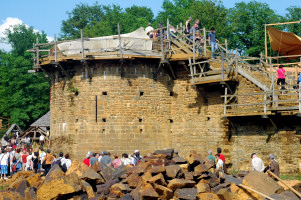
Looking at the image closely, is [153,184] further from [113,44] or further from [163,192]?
[113,44]

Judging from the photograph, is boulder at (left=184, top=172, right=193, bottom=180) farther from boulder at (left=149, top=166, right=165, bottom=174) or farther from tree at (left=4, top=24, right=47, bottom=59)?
tree at (left=4, top=24, right=47, bottom=59)

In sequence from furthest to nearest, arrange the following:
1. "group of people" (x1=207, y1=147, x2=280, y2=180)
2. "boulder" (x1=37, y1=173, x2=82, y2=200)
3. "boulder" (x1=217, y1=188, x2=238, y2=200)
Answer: "group of people" (x1=207, y1=147, x2=280, y2=180)
"boulder" (x1=37, y1=173, x2=82, y2=200)
"boulder" (x1=217, y1=188, x2=238, y2=200)

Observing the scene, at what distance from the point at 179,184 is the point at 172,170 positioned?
654 mm

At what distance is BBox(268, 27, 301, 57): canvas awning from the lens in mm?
27625

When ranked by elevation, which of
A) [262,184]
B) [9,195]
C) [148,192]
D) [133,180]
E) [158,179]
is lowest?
[9,195]

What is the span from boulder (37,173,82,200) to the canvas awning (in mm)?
16092

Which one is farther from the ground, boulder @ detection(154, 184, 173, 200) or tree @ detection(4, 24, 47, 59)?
tree @ detection(4, 24, 47, 59)

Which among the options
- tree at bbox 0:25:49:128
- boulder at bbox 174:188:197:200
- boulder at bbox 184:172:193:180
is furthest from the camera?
tree at bbox 0:25:49:128

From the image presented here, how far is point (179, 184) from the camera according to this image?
16047 millimetres

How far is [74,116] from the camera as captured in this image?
88.1 ft

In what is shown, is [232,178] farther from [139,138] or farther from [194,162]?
[139,138]

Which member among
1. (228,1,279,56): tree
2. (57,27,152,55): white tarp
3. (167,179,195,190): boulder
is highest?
(228,1,279,56): tree

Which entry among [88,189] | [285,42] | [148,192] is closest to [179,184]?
[148,192]

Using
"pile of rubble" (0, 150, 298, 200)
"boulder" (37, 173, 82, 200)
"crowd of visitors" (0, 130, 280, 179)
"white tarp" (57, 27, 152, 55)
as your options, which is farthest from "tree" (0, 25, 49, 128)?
"boulder" (37, 173, 82, 200)
